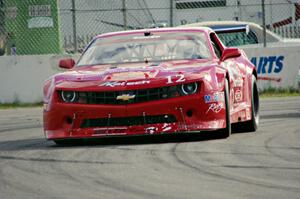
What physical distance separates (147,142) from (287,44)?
11.8 m

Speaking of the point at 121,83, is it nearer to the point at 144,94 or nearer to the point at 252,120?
the point at 144,94

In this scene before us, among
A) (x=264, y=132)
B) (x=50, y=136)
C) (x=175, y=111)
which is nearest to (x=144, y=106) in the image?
(x=175, y=111)

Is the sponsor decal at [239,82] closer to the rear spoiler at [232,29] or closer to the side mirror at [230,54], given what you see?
the side mirror at [230,54]

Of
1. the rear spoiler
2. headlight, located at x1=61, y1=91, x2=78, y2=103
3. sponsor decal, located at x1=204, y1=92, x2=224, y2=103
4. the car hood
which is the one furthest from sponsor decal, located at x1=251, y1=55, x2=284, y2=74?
headlight, located at x1=61, y1=91, x2=78, y2=103

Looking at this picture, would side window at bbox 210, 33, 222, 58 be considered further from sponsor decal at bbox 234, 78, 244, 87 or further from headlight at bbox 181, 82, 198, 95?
headlight at bbox 181, 82, 198, 95

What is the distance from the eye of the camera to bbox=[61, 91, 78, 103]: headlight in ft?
33.7

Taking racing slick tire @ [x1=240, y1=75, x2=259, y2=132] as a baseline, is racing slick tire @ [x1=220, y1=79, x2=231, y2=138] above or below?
above

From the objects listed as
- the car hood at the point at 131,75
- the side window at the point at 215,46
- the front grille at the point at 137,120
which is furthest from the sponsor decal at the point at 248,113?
the front grille at the point at 137,120

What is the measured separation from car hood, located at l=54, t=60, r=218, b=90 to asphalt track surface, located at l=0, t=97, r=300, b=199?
24.2 inches

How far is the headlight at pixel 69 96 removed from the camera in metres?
10.3

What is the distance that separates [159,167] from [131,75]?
2.33m

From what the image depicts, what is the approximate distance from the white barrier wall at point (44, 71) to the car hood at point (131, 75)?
9411 mm

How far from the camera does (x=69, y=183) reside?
7.32m

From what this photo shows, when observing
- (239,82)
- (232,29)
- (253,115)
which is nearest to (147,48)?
(239,82)
